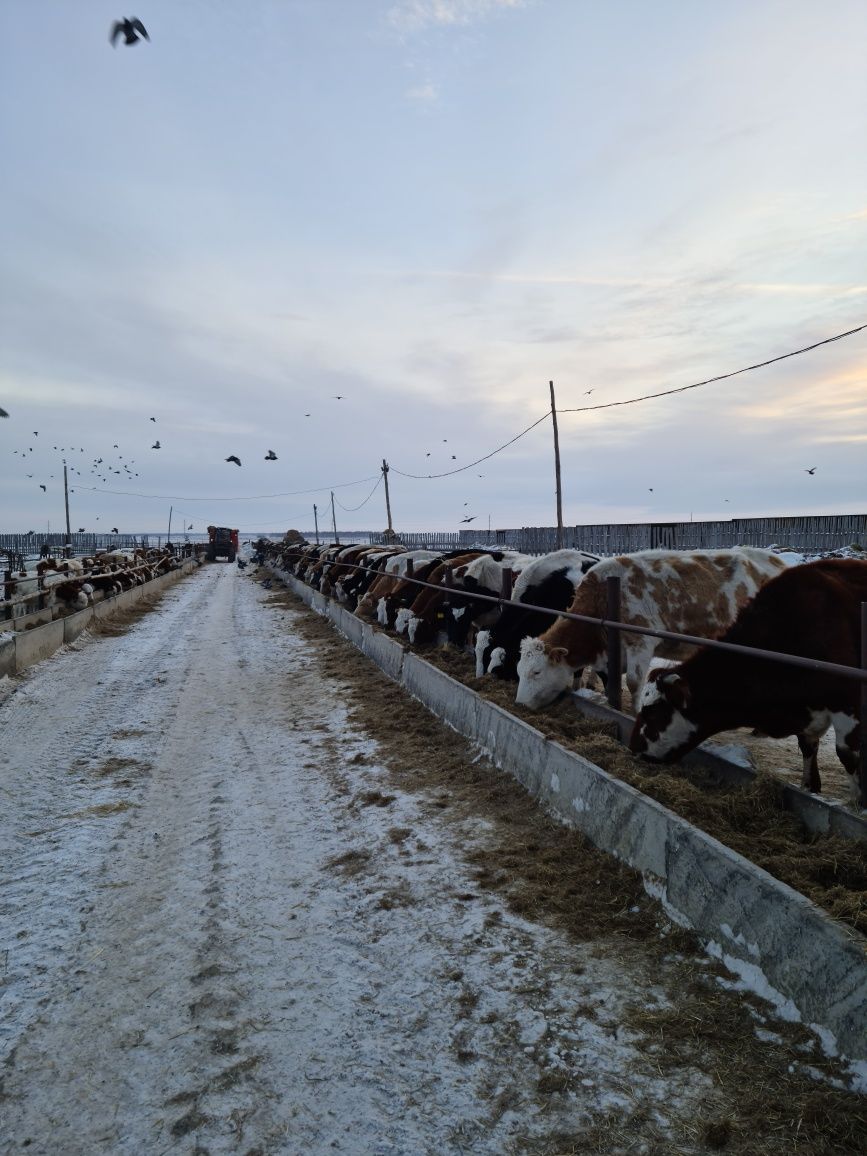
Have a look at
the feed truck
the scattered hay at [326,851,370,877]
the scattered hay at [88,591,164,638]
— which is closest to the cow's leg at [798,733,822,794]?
the scattered hay at [326,851,370,877]

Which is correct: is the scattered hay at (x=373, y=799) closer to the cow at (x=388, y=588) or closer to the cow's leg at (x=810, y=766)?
the cow's leg at (x=810, y=766)

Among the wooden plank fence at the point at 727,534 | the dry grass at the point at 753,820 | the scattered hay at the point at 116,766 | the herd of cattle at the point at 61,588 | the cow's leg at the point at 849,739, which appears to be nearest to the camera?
the dry grass at the point at 753,820

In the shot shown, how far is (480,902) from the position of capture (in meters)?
3.84

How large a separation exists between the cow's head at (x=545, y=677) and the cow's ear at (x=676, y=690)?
5.84 feet

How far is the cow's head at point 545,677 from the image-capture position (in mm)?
6984

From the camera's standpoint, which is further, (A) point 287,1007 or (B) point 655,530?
(B) point 655,530

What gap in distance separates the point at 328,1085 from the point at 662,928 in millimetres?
1688

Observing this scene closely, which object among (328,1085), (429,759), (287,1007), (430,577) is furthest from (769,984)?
(430,577)

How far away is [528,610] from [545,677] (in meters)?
1.78

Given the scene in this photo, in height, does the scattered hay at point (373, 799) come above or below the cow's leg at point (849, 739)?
below

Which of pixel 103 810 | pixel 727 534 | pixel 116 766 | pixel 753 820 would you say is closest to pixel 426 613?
pixel 116 766

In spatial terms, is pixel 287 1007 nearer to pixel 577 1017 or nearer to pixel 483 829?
pixel 577 1017

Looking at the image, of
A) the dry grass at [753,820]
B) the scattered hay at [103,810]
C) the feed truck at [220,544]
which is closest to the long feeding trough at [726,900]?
the dry grass at [753,820]

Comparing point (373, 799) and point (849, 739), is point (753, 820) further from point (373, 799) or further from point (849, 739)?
point (373, 799)
